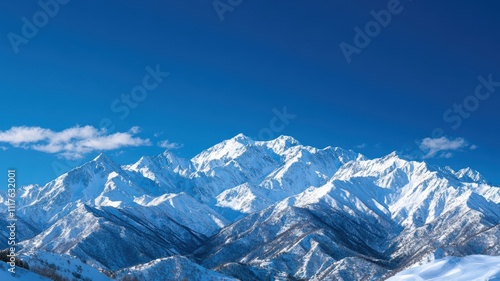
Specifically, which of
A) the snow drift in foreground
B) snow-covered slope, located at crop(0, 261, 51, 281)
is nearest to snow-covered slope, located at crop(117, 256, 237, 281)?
the snow drift in foreground

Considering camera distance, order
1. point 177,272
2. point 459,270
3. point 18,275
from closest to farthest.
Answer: point 18,275 → point 459,270 → point 177,272

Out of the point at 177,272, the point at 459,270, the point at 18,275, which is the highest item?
the point at 177,272

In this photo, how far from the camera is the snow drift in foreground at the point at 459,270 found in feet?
128

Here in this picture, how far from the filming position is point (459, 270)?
136 feet

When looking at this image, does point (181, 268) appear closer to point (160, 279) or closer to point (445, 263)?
point (160, 279)

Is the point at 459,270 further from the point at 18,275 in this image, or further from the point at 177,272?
the point at 177,272

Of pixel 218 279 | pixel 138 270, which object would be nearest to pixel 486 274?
pixel 218 279

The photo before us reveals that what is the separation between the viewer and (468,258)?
149 ft

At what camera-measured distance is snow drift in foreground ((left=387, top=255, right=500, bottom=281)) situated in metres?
39.0

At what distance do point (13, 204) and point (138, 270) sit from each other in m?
160

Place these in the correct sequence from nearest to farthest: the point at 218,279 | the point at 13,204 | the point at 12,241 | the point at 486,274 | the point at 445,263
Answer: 1. the point at 12,241
2. the point at 13,204
3. the point at 486,274
4. the point at 445,263
5. the point at 218,279

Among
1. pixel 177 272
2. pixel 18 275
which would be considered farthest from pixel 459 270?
pixel 177 272

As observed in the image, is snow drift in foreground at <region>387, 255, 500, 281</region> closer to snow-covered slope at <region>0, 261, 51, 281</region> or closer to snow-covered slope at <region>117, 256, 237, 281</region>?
snow-covered slope at <region>0, 261, 51, 281</region>

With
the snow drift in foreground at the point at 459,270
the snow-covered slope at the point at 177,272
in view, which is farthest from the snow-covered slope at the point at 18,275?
the snow-covered slope at the point at 177,272
